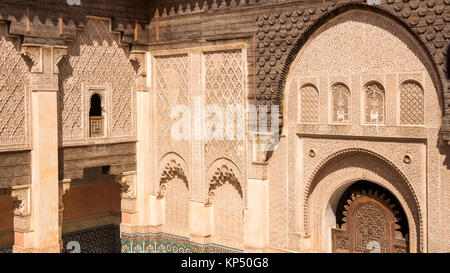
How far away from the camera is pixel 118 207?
10.8 meters

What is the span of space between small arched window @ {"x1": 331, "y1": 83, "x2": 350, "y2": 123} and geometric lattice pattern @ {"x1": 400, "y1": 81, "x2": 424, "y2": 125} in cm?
68

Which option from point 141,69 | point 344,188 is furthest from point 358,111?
point 141,69

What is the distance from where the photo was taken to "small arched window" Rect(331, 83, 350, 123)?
7.31 m

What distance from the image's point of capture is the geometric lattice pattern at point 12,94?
7719 millimetres

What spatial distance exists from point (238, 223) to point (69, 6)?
11.8 ft

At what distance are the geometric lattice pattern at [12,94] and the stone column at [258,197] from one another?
9.40 ft

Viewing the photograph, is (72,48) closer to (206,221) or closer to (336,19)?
(206,221)

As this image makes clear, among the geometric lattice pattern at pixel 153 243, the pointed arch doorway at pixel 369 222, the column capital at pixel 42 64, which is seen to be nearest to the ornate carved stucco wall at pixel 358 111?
the pointed arch doorway at pixel 369 222

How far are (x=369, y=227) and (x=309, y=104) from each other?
1621 millimetres

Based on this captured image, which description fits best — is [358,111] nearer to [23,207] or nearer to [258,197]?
[258,197]

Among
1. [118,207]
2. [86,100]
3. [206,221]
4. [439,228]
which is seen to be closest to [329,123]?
[439,228]

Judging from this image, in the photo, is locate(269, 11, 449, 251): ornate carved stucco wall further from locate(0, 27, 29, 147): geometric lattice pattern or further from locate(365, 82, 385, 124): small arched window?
locate(0, 27, 29, 147): geometric lattice pattern

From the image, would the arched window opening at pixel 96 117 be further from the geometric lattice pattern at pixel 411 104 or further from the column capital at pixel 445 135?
the column capital at pixel 445 135

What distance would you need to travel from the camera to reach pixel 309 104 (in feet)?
25.2
